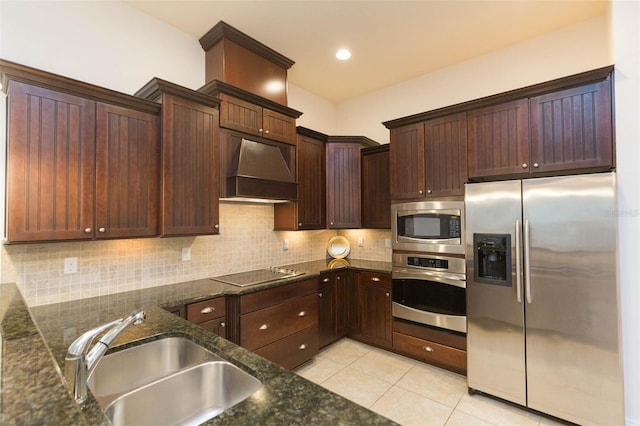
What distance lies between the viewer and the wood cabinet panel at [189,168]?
2.32 m

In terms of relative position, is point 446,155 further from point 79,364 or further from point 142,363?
point 79,364

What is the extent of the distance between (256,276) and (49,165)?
5.91 feet

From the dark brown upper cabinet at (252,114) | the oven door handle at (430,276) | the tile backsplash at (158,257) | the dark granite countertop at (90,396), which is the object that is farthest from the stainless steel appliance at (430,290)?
the dark granite countertop at (90,396)

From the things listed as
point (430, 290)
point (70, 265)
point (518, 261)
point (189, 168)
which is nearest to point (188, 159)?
point (189, 168)

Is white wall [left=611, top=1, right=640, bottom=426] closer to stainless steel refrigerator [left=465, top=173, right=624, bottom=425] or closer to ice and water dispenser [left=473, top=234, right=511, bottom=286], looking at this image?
stainless steel refrigerator [left=465, top=173, right=624, bottom=425]

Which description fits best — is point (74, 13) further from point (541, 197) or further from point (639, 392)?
point (639, 392)

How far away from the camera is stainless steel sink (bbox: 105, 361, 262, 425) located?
116 cm

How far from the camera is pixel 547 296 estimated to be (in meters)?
2.24

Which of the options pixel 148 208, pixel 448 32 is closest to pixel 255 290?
pixel 148 208

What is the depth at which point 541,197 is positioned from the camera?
2264 millimetres

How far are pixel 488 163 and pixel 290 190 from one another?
189cm

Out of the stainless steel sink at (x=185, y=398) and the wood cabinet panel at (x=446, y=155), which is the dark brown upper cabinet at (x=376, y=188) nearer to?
the wood cabinet panel at (x=446, y=155)

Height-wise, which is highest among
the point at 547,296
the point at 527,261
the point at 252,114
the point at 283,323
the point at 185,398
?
the point at 252,114

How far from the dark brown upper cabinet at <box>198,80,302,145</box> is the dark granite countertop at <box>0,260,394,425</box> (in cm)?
170
